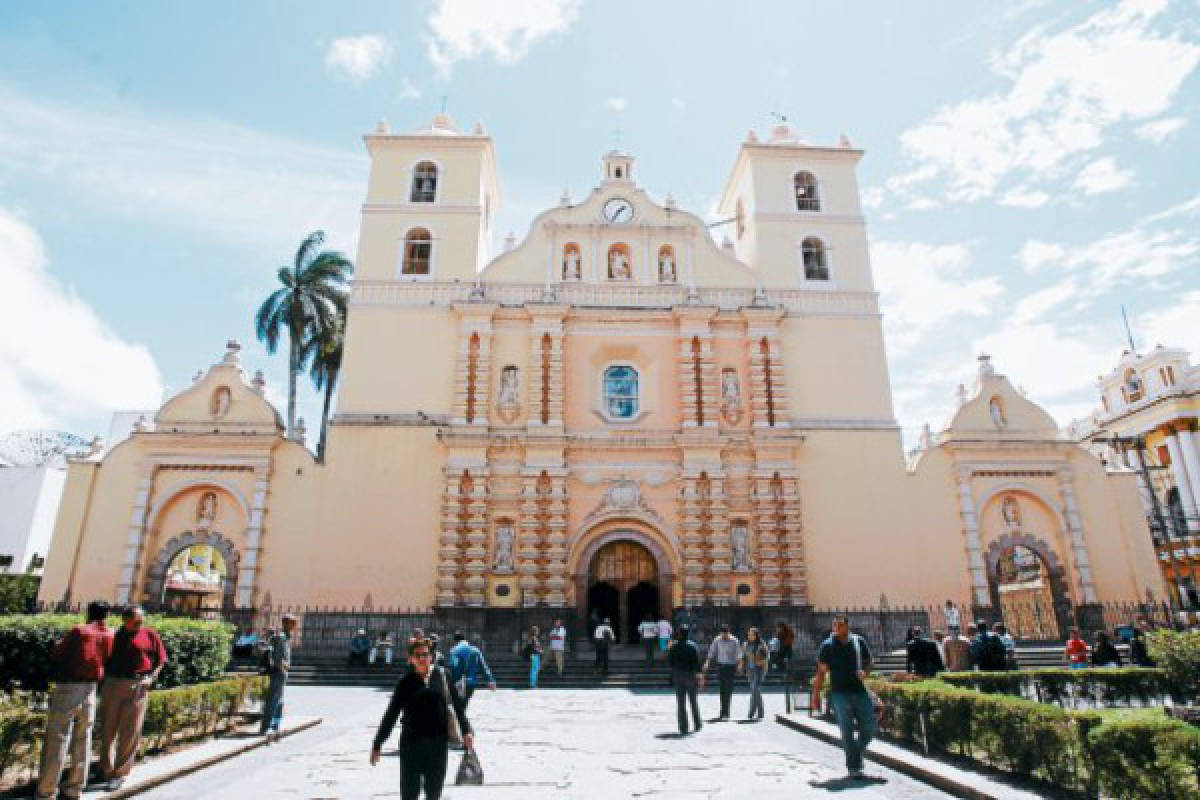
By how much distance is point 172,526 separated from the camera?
21.1 metres

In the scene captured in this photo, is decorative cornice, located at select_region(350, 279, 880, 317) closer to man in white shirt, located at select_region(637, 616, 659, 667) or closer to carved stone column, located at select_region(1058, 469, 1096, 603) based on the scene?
carved stone column, located at select_region(1058, 469, 1096, 603)

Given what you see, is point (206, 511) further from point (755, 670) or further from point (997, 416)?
point (997, 416)

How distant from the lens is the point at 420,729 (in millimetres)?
4969

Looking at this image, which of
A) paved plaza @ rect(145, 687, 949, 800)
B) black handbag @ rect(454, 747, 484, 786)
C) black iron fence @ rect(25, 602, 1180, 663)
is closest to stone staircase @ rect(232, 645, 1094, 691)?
black iron fence @ rect(25, 602, 1180, 663)

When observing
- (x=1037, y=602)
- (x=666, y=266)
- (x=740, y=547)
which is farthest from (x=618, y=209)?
(x=1037, y=602)

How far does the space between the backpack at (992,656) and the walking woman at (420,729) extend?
921 cm

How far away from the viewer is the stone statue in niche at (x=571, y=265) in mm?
24109

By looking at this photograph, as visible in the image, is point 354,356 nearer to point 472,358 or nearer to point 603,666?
point 472,358

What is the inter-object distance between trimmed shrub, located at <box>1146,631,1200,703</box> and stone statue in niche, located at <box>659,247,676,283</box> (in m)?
17.5

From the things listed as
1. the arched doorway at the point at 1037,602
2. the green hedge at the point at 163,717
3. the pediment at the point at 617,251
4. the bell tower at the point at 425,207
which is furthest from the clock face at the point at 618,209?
the green hedge at the point at 163,717

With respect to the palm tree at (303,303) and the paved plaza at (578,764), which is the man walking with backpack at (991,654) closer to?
the paved plaza at (578,764)

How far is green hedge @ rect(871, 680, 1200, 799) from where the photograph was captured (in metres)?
5.29

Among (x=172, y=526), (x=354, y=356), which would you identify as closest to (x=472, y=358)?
(x=354, y=356)

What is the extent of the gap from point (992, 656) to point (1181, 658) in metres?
2.89
